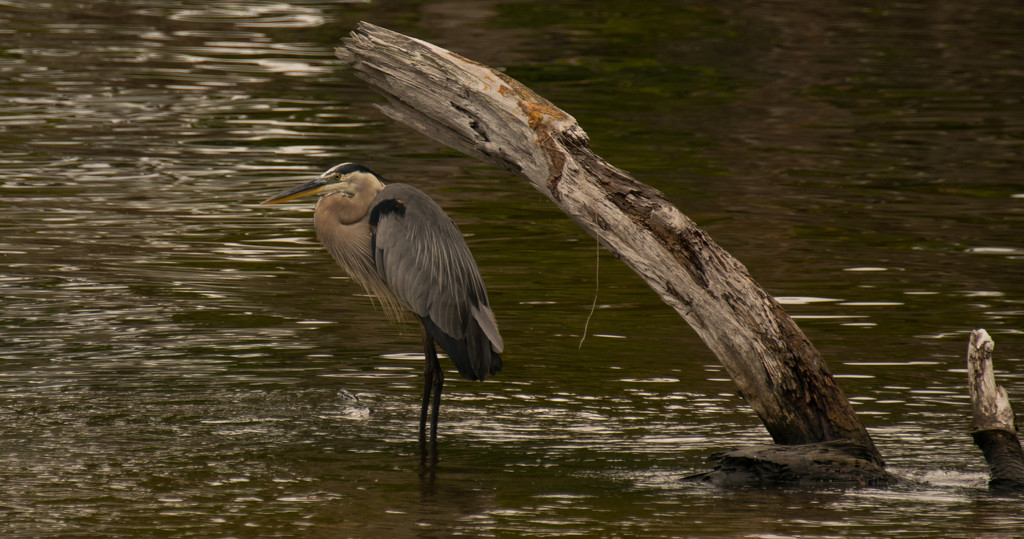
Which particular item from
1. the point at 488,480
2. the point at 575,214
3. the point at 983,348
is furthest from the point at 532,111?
the point at 983,348

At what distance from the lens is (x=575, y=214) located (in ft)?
24.1

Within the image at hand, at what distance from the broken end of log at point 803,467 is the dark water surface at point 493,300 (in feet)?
0.37

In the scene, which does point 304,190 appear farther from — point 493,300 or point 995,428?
point 995,428

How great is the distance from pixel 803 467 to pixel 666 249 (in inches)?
45.7

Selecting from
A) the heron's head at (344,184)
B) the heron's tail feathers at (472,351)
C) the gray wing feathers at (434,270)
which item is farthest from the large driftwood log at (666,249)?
the heron's tail feathers at (472,351)

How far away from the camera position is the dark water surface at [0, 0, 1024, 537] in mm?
6992

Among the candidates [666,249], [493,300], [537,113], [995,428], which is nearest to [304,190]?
[537,113]

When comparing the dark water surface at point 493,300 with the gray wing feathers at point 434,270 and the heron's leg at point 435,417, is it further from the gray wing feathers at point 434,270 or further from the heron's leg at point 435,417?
the gray wing feathers at point 434,270

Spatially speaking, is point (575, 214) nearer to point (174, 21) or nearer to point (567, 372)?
point (567, 372)

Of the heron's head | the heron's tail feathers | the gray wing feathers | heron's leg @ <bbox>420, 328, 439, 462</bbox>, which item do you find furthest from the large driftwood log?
heron's leg @ <bbox>420, 328, 439, 462</bbox>

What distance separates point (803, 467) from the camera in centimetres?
706

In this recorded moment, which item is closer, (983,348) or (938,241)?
(983,348)

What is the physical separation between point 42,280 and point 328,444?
14.7 feet

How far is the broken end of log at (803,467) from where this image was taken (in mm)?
7066
